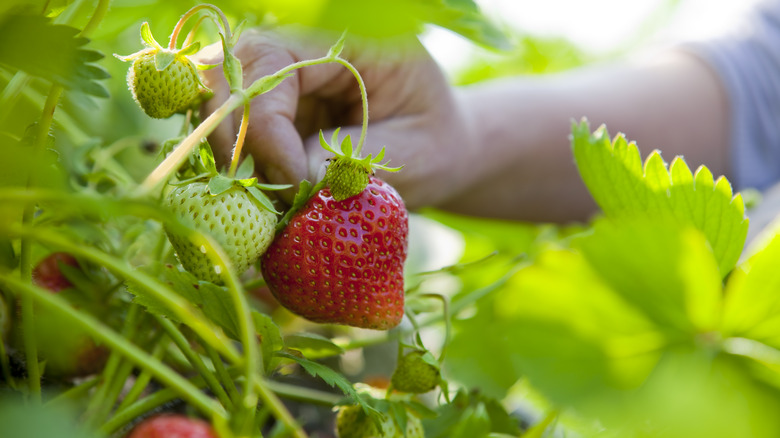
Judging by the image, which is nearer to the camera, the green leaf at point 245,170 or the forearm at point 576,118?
the green leaf at point 245,170

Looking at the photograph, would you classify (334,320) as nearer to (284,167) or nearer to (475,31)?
(284,167)

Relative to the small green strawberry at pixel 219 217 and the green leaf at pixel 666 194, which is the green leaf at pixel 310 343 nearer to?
the small green strawberry at pixel 219 217

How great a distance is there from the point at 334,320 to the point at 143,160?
566 mm

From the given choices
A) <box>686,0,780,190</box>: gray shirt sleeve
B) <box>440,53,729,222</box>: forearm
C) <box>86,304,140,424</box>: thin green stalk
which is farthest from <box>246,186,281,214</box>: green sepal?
<box>686,0,780,190</box>: gray shirt sleeve

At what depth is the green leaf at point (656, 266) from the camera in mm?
244

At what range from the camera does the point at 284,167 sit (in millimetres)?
450

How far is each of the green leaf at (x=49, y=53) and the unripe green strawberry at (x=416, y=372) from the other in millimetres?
223

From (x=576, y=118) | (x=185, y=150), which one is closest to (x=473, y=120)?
(x=576, y=118)

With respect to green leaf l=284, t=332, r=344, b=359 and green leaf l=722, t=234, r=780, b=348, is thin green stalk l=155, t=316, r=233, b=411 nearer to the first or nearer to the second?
green leaf l=284, t=332, r=344, b=359

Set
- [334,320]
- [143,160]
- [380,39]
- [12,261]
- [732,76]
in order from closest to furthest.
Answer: [380,39]
[12,261]
[334,320]
[143,160]
[732,76]

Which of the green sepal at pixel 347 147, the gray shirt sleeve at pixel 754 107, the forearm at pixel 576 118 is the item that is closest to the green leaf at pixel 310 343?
the green sepal at pixel 347 147

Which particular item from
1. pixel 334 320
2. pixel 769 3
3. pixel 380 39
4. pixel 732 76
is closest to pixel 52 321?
pixel 334 320

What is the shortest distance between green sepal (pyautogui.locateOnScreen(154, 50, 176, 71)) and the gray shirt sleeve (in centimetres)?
125

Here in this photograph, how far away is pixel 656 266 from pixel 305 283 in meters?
0.20
